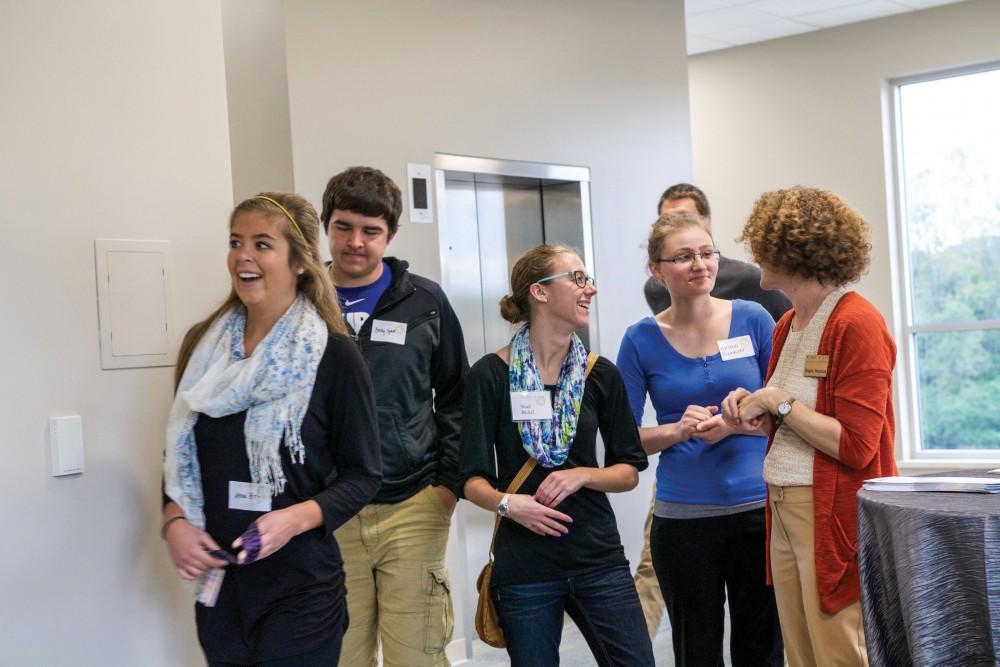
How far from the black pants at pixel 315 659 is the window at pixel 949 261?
6104 mm

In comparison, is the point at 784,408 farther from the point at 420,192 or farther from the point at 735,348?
the point at 420,192

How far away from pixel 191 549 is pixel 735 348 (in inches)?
63.9

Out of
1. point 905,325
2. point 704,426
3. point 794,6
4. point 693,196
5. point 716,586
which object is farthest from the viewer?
point 905,325

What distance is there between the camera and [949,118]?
729 cm

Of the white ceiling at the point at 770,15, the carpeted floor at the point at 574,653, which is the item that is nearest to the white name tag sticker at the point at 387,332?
the carpeted floor at the point at 574,653

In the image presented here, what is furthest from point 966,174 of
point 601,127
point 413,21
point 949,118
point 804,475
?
point 804,475

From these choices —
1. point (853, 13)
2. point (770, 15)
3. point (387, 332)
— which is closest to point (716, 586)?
point (387, 332)

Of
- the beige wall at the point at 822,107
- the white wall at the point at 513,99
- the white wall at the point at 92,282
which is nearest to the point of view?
the white wall at the point at 92,282

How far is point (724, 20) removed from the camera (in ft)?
23.2

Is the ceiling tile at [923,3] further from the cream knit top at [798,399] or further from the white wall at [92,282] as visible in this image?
the white wall at [92,282]

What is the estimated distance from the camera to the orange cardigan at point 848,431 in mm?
Result: 2445

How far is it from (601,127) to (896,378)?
3.33m

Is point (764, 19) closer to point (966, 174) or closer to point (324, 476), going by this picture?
point (966, 174)

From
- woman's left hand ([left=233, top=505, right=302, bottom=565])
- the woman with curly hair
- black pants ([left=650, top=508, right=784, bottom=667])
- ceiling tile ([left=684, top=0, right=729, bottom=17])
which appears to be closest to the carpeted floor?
black pants ([left=650, top=508, right=784, bottom=667])
